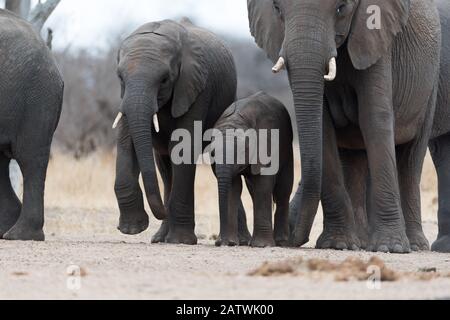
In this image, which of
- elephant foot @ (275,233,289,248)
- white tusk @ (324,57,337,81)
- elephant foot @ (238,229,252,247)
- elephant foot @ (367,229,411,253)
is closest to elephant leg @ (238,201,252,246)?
elephant foot @ (238,229,252,247)

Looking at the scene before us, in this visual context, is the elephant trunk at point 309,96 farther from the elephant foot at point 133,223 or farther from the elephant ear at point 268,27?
the elephant foot at point 133,223

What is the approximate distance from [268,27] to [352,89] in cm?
83

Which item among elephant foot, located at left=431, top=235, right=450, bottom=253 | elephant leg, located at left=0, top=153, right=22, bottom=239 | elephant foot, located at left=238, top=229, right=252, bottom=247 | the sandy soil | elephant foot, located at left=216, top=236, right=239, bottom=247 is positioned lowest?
elephant foot, located at left=431, top=235, right=450, bottom=253

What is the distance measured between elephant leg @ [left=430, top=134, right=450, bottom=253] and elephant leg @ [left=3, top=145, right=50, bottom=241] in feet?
11.6

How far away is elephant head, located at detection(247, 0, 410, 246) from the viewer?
34.8 ft

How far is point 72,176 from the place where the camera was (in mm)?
20281

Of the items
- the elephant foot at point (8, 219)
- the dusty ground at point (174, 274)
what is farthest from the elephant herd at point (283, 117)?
the dusty ground at point (174, 274)

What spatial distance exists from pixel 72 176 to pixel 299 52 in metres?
10.1

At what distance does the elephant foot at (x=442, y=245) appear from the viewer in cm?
1264

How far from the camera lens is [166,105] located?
12.2 metres

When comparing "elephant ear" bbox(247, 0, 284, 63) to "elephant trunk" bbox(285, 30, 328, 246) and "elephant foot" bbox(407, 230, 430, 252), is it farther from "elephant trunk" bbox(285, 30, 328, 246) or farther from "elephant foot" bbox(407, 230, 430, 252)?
"elephant foot" bbox(407, 230, 430, 252)

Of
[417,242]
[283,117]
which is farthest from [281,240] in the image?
[417,242]

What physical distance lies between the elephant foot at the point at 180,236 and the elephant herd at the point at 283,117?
14mm

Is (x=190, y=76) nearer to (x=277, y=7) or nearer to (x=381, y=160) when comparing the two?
(x=277, y=7)
